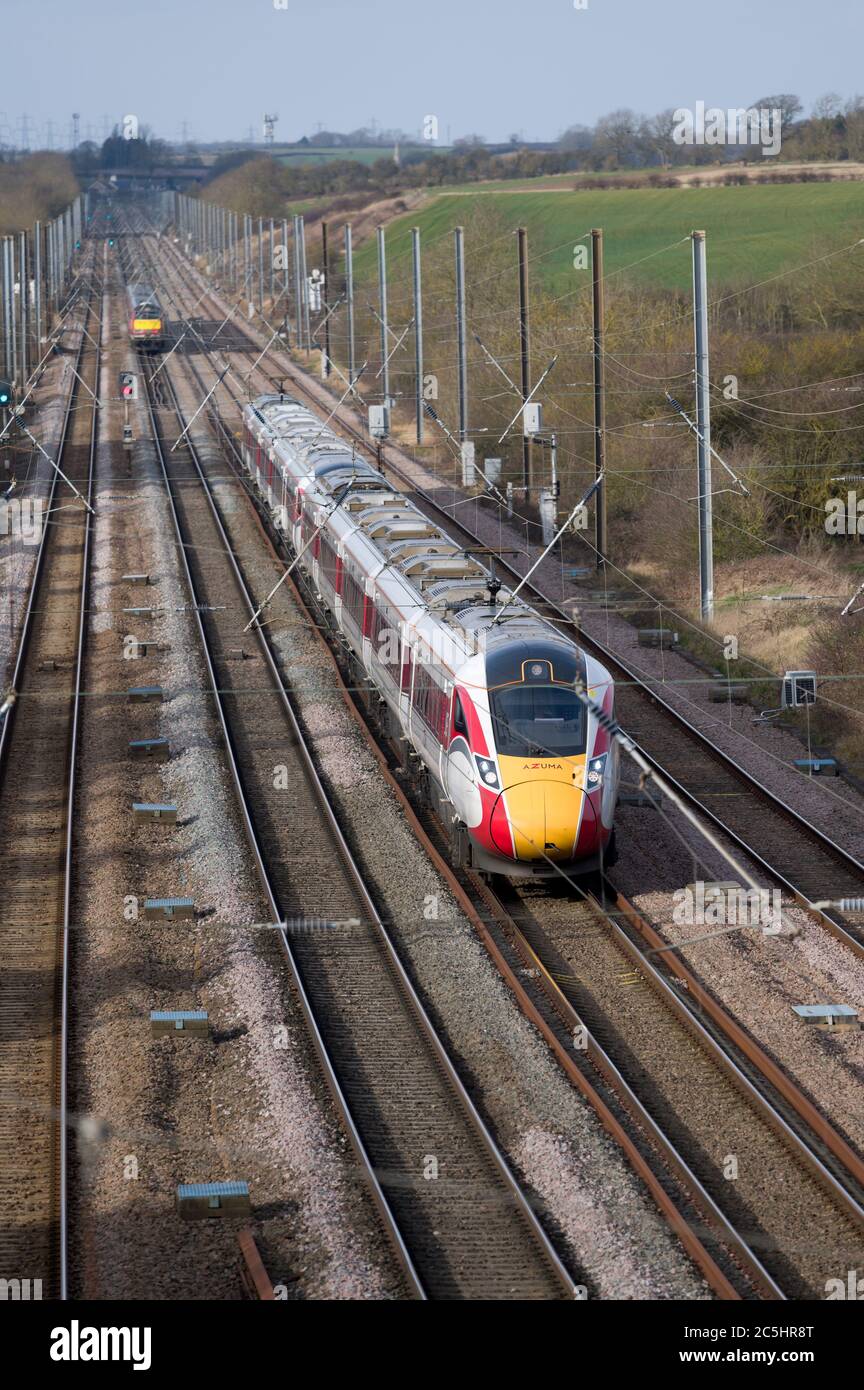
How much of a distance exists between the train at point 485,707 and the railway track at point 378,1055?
1.58m

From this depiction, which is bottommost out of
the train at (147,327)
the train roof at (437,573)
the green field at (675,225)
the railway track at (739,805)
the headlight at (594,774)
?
the railway track at (739,805)

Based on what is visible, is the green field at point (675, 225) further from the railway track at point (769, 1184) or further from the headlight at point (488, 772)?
the railway track at point (769, 1184)

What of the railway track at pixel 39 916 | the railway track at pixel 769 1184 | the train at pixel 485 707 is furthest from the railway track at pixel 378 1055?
the railway track at pixel 39 916

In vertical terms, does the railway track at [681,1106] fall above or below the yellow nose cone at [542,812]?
below

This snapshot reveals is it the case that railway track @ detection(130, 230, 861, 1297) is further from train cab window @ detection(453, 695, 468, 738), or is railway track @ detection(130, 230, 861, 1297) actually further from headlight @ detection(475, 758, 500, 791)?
train cab window @ detection(453, 695, 468, 738)

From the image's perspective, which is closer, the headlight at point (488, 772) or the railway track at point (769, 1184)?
the railway track at point (769, 1184)

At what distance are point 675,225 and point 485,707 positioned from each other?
237 ft

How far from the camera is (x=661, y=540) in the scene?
123 feet

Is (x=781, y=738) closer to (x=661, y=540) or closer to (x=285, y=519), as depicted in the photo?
(x=661, y=540)

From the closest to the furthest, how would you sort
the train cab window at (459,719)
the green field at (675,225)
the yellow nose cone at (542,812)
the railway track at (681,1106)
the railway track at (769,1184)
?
the railway track at (769,1184) → the railway track at (681,1106) → the yellow nose cone at (542,812) → the train cab window at (459,719) → the green field at (675,225)

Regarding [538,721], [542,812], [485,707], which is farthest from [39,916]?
[538,721]

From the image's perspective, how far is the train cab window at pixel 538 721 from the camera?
1775 centimetres

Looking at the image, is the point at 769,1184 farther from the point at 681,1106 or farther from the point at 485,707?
the point at 485,707

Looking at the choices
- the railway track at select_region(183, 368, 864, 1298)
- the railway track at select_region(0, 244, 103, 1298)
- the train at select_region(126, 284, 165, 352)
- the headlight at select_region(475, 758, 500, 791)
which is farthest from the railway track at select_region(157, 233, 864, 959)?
the train at select_region(126, 284, 165, 352)
